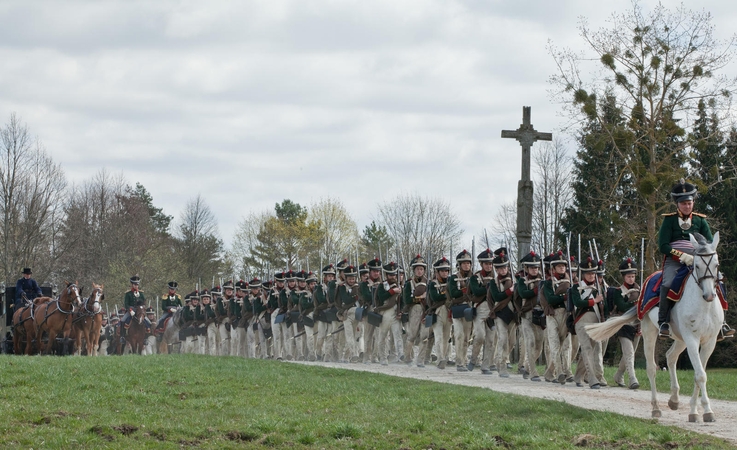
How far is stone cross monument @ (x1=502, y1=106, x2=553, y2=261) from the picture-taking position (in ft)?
78.3

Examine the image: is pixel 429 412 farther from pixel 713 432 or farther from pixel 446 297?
pixel 446 297

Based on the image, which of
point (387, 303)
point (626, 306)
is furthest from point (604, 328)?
point (387, 303)

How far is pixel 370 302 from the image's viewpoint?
2375 centimetres

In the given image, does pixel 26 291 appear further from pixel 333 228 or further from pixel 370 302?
pixel 333 228

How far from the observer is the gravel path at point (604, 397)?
12.1 meters

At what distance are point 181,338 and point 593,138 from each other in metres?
14.7

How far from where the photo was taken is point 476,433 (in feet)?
Answer: 37.3

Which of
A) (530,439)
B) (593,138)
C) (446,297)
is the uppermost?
(593,138)

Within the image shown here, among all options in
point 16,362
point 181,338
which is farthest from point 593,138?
Answer: point 16,362

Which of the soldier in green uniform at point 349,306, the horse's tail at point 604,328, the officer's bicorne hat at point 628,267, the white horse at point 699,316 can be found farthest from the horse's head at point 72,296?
the white horse at point 699,316

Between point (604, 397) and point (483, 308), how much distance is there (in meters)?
5.01

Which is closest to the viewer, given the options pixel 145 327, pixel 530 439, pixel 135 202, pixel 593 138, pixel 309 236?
pixel 530 439

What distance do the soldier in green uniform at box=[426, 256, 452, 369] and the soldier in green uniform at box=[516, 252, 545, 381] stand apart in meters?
2.64

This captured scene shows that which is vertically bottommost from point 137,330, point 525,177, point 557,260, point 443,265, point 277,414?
point 277,414
